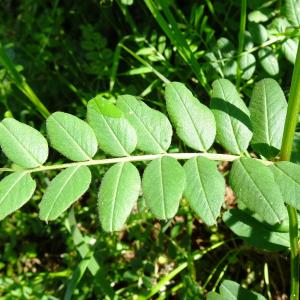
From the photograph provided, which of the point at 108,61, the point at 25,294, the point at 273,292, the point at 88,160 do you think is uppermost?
the point at 88,160

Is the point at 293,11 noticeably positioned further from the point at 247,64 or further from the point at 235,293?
the point at 235,293

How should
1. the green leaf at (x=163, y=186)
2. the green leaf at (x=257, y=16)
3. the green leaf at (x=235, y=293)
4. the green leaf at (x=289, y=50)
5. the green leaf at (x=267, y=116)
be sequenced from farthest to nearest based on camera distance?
the green leaf at (x=257, y=16) → the green leaf at (x=289, y=50) → the green leaf at (x=235, y=293) → the green leaf at (x=267, y=116) → the green leaf at (x=163, y=186)

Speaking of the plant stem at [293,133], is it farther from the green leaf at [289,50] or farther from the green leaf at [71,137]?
the green leaf at [289,50]

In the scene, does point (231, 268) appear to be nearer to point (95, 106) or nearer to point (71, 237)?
point (71, 237)

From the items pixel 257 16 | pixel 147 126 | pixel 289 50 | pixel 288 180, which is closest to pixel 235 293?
pixel 288 180

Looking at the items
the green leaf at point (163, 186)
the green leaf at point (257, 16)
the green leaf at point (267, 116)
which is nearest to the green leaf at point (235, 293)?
the green leaf at point (267, 116)

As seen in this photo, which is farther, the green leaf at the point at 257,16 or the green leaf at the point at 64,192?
the green leaf at the point at 257,16

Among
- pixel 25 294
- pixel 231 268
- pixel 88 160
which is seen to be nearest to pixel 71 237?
pixel 25 294
